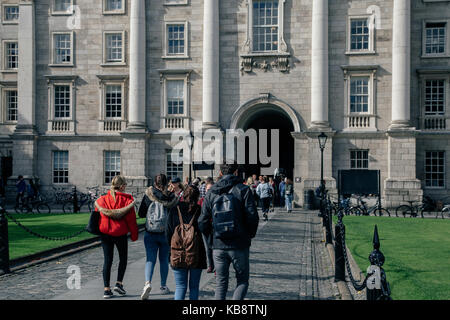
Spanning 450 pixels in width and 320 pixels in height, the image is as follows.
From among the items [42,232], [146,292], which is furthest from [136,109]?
[146,292]

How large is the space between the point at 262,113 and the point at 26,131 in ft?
51.6

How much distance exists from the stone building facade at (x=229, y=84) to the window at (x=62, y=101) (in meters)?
0.07

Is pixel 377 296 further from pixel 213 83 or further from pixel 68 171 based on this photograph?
pixel 68 171

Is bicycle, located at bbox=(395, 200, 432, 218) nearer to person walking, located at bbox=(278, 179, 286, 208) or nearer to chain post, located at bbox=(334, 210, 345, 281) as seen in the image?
person walking, located at bbox=(278, 179, 286, 208)

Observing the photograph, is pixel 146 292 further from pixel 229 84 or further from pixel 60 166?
pixel 60 166

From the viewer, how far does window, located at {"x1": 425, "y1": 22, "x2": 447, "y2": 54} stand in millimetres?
32125

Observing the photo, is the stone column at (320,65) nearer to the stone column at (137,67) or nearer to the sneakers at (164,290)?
the stone column at (137,67)

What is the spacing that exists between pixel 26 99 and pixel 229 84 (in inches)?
528

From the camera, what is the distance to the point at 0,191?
36.5 metres

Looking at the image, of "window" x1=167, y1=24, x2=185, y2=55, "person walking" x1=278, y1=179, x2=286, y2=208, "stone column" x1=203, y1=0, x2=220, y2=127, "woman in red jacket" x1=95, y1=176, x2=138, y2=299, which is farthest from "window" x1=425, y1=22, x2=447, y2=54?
"woman in red jacket" x1=95, y1=176, x2=138, y2=299

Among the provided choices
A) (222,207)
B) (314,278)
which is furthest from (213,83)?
(222,207)

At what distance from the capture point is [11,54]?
37.0m

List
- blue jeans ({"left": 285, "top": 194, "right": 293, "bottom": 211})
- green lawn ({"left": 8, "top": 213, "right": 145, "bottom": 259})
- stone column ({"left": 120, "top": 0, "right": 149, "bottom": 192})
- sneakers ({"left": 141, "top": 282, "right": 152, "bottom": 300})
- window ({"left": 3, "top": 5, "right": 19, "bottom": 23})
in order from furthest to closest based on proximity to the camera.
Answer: window ({"left": 3, "top": 5, "right": 19, "bottom": 23}) < stone column ({"left": 120, "top": 0, "right": 149, "bottom": 192}) < blue jeans ({"left": 285, "top": 194, "right": 293, "bottom": 211}) < green lawn ({"left": 8, "top": 213, "right": 145, "bottom": 259}) < sneakers ({"left": 141, "top": 282, "right": 152, "bottom": 300})

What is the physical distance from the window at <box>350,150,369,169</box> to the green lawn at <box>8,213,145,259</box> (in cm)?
1637
